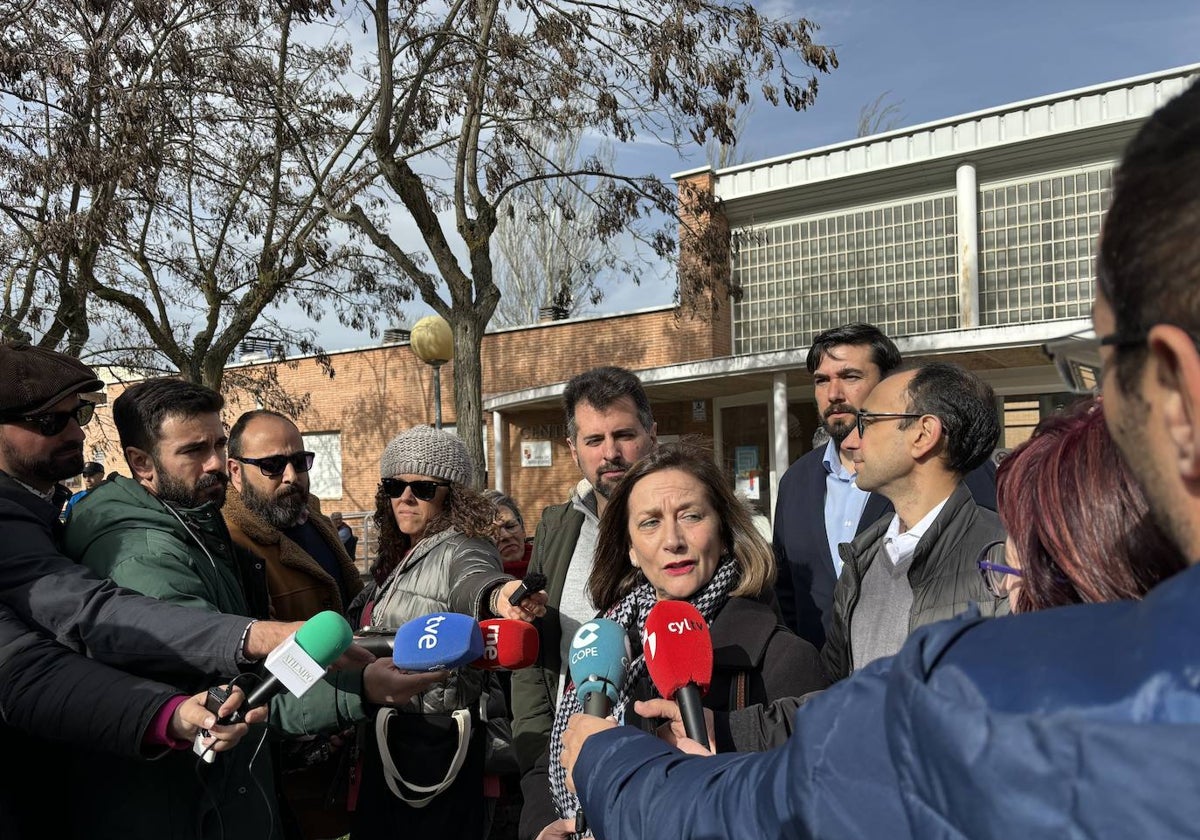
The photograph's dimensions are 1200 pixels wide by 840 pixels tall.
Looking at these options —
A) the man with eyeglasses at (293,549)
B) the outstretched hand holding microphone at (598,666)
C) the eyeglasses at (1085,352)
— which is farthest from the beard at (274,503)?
the eyeglasses at (1085,352)

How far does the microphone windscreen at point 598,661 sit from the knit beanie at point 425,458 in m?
1.79

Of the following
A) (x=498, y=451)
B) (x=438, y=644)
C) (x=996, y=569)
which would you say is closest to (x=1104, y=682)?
(x=996, y=569)

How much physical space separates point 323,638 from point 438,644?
0.36 m

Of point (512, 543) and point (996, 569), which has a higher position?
point (996, 569)

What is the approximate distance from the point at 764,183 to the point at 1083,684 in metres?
17.4

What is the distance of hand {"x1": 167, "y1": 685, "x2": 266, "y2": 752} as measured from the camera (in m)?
2.13

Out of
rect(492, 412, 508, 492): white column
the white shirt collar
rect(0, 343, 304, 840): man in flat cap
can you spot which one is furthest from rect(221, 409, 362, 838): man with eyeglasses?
rect(492, 412, 508, 492): white column

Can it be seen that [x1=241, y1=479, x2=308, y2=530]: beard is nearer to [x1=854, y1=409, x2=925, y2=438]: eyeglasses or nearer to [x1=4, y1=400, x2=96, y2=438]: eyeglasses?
[x1=4, y1=400, x2=96, y2=438]: eyeglasses

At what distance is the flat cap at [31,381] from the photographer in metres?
2.89

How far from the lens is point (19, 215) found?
448 inches

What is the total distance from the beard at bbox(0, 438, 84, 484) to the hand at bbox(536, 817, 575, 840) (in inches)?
72.9

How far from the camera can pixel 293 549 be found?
4031 millimetres

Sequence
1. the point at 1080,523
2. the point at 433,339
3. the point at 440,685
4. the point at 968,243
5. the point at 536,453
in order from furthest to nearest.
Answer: the point at 536,453
the point at 968,243
the point at 433,339
the point at 440,685
the point at 1080,523

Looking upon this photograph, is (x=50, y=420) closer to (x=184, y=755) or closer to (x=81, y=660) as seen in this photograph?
(x=81, y=660)
